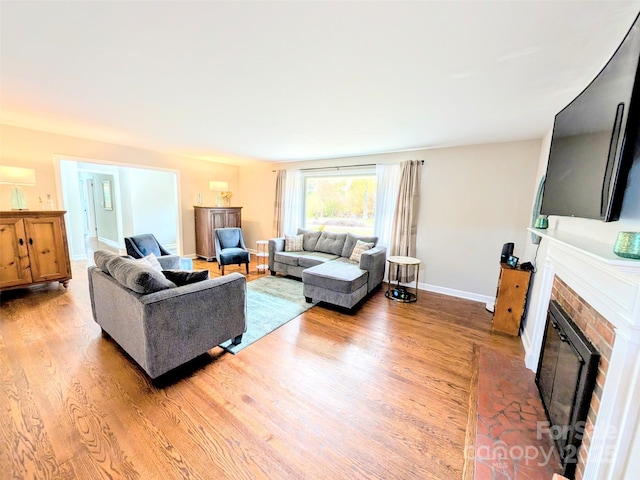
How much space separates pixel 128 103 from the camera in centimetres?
236

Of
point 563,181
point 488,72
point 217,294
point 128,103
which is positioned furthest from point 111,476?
point 488,72

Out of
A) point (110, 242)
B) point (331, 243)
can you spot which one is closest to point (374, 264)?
point (331, 243)

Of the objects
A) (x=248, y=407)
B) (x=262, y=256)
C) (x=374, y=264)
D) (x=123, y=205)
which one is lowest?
(x=248, y=407)

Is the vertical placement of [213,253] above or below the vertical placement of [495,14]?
below

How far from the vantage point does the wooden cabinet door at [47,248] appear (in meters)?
3.27

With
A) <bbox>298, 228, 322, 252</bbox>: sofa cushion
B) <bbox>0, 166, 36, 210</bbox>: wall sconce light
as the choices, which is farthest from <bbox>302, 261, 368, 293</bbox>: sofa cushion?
<bbox>0, 166, 36, 210</bbox>: wall sconce light

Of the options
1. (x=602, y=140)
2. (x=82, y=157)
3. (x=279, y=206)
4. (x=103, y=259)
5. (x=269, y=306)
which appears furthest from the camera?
(x=279, y=206)

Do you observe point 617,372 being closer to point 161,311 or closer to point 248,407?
point 248,407

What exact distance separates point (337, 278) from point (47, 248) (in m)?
Answer: 3.97

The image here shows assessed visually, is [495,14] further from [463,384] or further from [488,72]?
[463,384]

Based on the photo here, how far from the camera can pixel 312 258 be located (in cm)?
413

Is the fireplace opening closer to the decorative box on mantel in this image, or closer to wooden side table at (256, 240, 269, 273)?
the decorative box on mantel

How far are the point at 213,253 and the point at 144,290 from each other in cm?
394

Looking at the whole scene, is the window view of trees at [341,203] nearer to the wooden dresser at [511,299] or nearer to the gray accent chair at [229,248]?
the gray accent chair at [229,248]
